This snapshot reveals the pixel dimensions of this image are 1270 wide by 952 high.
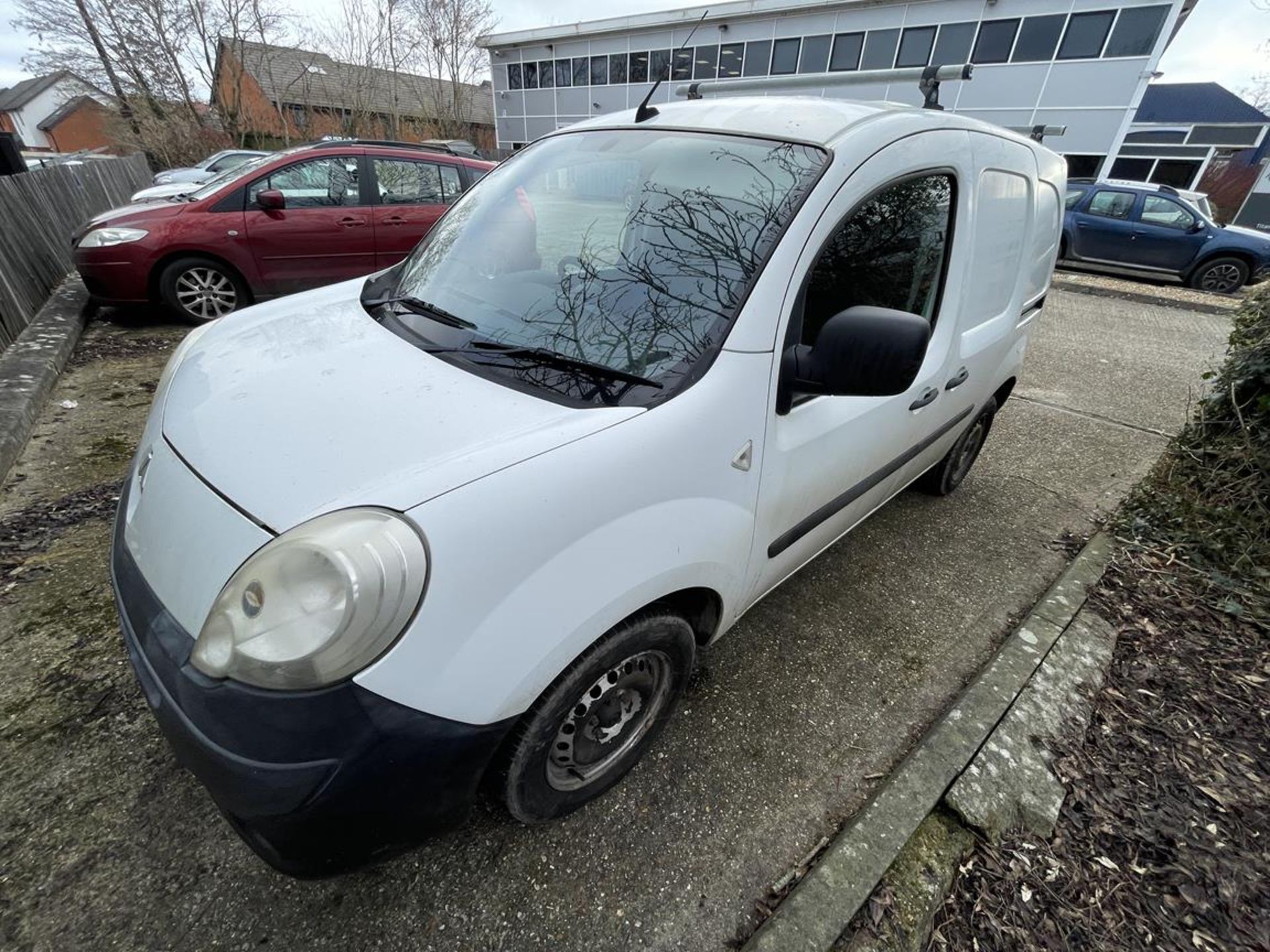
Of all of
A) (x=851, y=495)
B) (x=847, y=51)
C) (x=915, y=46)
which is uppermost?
(x=915, y=46)

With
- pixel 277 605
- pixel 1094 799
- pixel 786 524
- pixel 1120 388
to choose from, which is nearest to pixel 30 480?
pixel 277 605

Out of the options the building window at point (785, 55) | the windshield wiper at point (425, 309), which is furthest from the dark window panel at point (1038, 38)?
the windshield wiper at point (425, 309)

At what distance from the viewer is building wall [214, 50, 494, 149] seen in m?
20.8

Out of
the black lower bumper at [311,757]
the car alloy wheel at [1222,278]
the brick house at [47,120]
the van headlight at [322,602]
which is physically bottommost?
the brick house at [47,120]

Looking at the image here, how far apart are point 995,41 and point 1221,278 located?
1175 cm

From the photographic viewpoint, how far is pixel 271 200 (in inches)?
198

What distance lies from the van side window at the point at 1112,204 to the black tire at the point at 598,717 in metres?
13.4

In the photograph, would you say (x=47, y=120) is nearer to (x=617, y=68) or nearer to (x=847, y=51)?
(x=617, y=68)

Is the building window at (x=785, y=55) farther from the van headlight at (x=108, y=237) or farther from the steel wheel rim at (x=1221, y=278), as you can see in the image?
the van headlight at (x=108, y=237)

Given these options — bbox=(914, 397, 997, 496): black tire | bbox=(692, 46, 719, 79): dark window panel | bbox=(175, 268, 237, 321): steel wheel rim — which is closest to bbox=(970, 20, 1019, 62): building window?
bbox=(692, 46, 719, 79): dark window panel

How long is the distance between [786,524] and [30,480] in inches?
148

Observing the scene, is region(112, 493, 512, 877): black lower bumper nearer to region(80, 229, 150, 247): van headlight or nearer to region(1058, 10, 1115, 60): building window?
region(80, 229, 150, 247): van headlight

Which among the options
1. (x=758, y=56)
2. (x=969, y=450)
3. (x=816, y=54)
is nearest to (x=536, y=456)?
(x=969, y=450)

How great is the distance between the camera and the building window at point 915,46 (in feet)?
59.4
